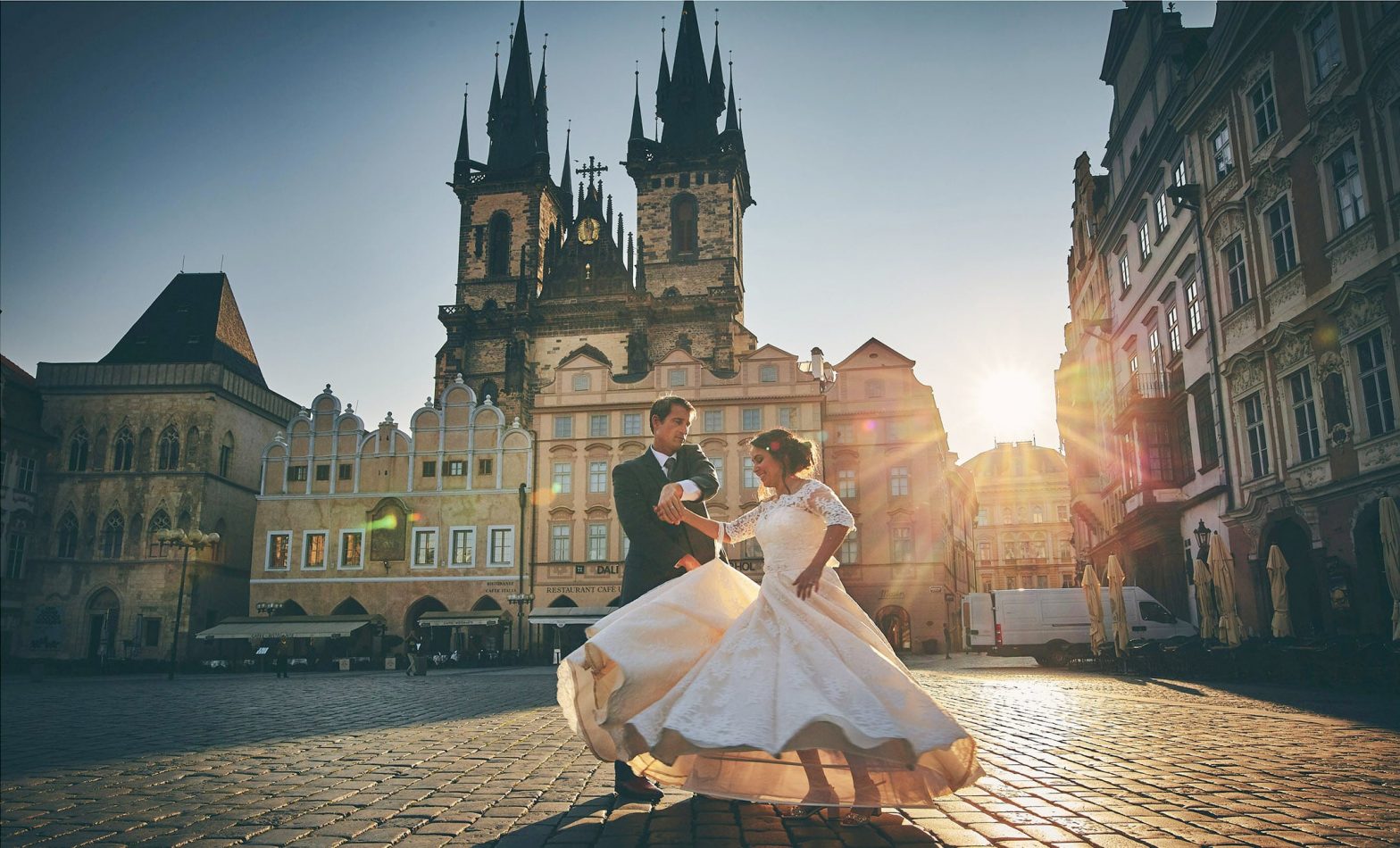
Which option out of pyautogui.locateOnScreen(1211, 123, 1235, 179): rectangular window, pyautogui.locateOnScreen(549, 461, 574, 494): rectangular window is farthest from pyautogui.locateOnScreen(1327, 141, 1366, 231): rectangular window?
pyautogui.locateOnScreen(549, 461, 574, 494): rectangular window

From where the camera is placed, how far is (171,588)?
43.8 metres

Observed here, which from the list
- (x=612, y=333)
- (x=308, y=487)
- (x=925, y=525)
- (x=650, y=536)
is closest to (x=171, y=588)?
(x=308, y=487)

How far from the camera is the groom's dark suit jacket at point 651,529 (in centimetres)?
602

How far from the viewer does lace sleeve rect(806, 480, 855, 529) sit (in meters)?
5.25

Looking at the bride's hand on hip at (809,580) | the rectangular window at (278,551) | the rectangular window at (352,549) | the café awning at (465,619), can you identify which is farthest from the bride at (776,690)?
the rectangular window at (278,551)

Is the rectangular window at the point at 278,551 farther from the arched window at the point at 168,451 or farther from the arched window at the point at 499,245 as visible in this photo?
the arched window at the point at 499,245

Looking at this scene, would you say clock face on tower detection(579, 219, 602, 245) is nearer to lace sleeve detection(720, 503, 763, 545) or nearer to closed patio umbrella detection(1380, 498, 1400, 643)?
closed patio umbrella detection(1380, 498, 1400, 643)

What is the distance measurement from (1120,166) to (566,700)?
31693 millimetres

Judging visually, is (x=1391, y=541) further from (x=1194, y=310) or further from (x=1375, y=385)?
(x=1194, y=310)

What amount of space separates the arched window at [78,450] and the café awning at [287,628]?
11.8 m

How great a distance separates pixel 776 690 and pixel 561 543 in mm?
39187

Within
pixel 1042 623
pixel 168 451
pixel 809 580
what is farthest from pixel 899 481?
pixel 809 580

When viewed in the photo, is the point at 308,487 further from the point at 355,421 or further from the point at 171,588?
the point at 171,588

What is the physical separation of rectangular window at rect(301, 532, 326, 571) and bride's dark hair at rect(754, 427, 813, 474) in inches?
1634
